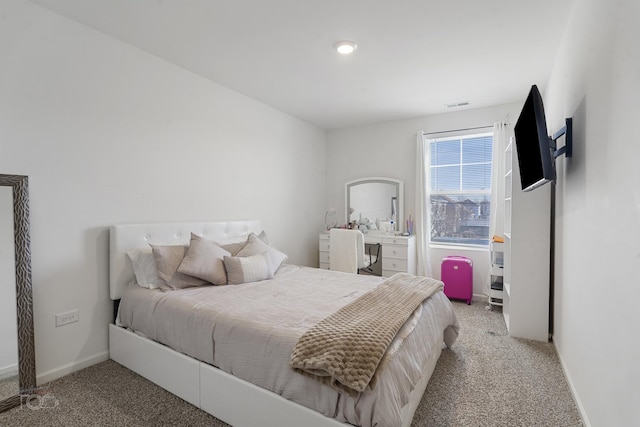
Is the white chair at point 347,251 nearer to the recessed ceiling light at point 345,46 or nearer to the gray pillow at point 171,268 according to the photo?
the gray pillow at point 171,268

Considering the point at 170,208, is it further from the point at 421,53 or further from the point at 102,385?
the point at 421,53

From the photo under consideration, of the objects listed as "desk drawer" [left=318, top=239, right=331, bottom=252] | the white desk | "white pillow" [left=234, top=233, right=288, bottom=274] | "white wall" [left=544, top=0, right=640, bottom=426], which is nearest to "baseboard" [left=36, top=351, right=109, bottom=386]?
"white pillow" [left=234, top=233, right=288, bottom=274]

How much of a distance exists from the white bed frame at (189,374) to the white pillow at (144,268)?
0.07 meters

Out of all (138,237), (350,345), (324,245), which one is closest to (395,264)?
(324,245)

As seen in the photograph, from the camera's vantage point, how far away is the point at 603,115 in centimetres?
152

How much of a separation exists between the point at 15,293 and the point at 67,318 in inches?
16.0

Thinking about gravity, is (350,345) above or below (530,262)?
below

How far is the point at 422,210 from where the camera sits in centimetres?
451

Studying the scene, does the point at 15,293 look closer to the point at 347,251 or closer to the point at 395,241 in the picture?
the point at 347,251

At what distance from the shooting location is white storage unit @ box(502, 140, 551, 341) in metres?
2.87

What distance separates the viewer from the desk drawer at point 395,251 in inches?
167

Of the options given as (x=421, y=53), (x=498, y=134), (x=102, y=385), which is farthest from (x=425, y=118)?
(x=102, y=385)

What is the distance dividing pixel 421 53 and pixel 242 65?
164 centimetres

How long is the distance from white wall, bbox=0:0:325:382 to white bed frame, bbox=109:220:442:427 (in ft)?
0.43
